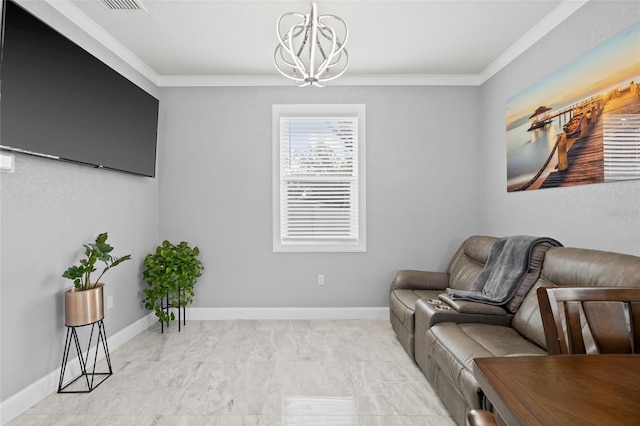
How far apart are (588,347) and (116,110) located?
3.65 m

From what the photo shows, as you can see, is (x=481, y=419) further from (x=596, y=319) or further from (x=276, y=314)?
(x=276, y=314)

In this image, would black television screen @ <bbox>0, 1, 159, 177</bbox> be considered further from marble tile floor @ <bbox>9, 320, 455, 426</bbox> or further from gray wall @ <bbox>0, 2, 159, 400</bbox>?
marble tile floor @ <bbox>9, 320, 455, 426</bbox>

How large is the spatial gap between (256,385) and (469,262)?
2270mm

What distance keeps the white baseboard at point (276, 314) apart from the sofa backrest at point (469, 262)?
93 centimetres

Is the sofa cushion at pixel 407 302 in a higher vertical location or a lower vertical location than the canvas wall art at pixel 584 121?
lower

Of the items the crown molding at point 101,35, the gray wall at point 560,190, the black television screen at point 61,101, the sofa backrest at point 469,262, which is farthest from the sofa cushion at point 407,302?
the crown molding at point 101,35

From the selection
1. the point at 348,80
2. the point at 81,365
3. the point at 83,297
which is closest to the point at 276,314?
the point at 81,365

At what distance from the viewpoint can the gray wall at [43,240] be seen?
2.11 metres

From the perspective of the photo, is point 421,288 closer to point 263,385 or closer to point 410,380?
point 410,380

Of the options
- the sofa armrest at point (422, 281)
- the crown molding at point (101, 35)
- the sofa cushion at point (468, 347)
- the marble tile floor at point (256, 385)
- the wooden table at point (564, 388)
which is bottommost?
the marble tile floor at point (256, 385)

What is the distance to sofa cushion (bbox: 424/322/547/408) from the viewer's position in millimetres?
1807

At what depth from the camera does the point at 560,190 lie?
2.67m

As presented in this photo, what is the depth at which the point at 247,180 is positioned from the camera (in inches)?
158

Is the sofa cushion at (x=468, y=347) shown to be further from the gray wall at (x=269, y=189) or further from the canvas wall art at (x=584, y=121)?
the gray wall at (x=269, y=189)
